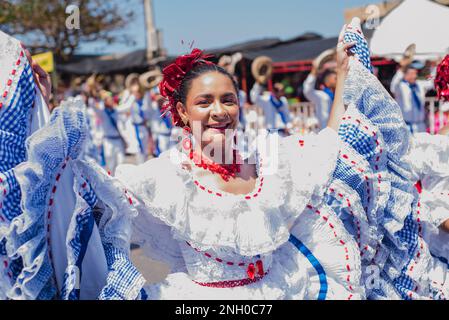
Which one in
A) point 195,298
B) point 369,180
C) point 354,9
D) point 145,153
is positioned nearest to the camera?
point 195,298

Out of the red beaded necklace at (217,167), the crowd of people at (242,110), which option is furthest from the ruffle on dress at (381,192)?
the crowd of people at (242,110)

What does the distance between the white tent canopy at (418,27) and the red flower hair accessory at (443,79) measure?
75 cm

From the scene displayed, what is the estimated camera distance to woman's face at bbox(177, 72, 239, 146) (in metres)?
2.00

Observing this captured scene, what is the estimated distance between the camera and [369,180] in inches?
85.9

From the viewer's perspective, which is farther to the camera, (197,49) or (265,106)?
(265,106)

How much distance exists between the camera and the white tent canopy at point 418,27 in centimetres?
377

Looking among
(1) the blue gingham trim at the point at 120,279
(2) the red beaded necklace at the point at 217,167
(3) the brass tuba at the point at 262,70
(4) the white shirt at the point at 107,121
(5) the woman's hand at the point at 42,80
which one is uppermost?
(5) the woman's hand at the point at 42,80

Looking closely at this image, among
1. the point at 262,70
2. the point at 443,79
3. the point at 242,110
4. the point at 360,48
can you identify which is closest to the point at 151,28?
the point at 242,110

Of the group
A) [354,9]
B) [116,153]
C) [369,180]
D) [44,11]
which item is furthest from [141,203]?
[44,11]

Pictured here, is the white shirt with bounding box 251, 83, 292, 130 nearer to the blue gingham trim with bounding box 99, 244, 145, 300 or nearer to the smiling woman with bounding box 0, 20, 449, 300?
the smiling woman with bounding box 0, 20, 449, 300

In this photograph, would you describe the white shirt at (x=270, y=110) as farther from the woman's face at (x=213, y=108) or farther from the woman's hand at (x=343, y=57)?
the woman's face at (x=213, y=108)
